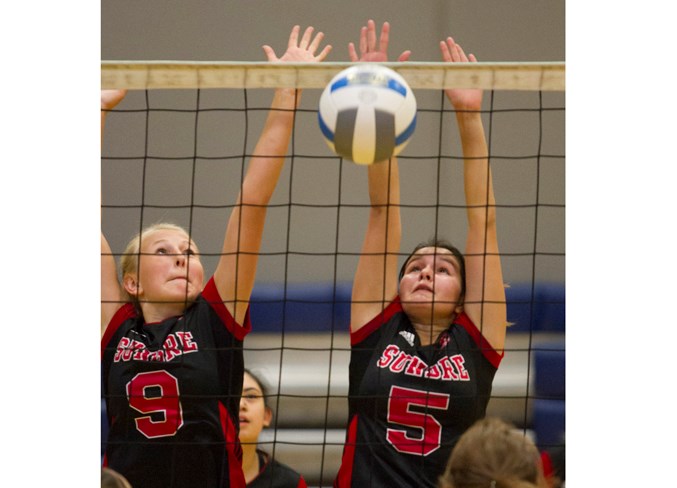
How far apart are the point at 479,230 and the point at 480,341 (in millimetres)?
314

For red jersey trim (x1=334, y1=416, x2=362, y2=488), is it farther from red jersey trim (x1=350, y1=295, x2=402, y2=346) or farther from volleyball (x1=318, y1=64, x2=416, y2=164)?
volleyball (x1=318, y1=64, x2=416, y2=164)

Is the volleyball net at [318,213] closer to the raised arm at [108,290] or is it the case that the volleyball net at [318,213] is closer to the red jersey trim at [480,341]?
the raised arm at [108,290]

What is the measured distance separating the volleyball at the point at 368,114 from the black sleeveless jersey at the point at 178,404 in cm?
79

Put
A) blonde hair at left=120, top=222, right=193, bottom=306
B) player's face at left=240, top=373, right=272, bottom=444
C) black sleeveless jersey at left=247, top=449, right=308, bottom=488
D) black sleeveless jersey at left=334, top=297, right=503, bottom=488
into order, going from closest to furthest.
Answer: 1. black sleeveless jersey at left=334, top=297, right=503, bottom=488
2. blonde hair at left=120, top=222, right=193, bottom=306
3. black sleeveless jersey at left=247, top=449, right=308, bottom=488
4. player's face at left=240, top=373, right=272, bottom=444

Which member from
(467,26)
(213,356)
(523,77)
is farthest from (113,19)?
(523,77)

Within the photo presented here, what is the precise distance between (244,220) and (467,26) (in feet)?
5.90

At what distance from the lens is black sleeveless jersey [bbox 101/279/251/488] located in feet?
9.04

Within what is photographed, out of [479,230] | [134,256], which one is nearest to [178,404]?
[134,256]

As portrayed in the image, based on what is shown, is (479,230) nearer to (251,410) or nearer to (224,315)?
(224,315)

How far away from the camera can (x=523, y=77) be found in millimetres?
2582

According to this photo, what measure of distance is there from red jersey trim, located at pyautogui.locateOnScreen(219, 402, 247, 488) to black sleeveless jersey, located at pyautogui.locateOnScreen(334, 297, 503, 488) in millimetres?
283

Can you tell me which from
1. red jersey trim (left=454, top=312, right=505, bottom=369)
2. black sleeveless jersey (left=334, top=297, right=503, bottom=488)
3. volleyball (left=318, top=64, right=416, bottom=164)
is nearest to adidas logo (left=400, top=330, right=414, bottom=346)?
black sleeveless jersey (left=334, top=297, right=503, bottom=488)
